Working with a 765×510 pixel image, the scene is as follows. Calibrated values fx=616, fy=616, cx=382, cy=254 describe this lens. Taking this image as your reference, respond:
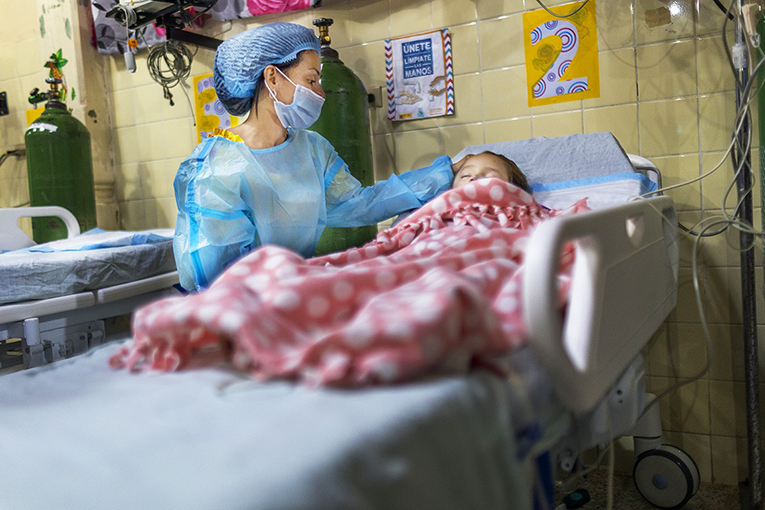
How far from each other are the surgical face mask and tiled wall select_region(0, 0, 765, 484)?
755mm

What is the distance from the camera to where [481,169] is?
195cm

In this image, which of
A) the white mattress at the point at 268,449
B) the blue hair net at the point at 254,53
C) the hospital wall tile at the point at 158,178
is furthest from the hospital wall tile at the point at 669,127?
the hospital wall tile at the point at 158,178

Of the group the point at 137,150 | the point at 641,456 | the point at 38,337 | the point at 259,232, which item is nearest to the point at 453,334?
the point at 259,232

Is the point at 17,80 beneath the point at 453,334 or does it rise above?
above

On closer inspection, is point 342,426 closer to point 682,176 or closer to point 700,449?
point 682,176

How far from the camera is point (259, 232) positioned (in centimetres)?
198

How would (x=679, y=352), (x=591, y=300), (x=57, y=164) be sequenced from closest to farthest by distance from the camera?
(x=591, y=300)
(x=679, y=352)
(x=57, y=164)

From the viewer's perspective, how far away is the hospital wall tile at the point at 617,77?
2.33m

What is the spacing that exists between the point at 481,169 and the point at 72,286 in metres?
1.53

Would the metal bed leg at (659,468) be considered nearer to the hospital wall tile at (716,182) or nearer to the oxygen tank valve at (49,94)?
the hospital wall tile at (716,182)

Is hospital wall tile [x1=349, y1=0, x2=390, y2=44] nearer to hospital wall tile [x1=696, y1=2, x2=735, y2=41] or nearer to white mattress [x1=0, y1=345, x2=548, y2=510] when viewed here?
hospital wall tile [x1=696, y1=2, x2=735, y2=41]

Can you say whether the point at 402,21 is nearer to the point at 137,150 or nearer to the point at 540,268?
the point at 137,150

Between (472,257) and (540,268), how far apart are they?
0.40 meters

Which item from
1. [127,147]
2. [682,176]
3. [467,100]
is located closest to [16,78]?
[127,147]
